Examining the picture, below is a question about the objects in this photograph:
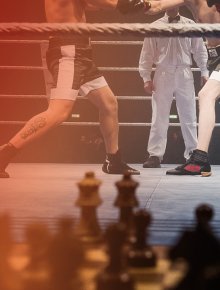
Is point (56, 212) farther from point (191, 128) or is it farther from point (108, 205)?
point (191, 128)

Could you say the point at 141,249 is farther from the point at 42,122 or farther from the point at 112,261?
the point at 42,122

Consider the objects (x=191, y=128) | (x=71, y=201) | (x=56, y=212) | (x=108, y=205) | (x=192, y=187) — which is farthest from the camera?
(x=191, y=128)

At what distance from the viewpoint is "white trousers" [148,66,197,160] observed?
500 centimetres

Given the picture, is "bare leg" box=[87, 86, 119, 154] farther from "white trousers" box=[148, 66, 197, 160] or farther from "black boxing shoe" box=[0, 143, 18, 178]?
"white trousers" box=[148, 66, 197, 160]

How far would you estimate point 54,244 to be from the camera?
0.84m

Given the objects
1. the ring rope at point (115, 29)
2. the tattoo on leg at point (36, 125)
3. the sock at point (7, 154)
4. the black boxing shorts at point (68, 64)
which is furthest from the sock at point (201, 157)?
the ring rope at point (115, 29)

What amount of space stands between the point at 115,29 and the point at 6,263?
951 millimetres

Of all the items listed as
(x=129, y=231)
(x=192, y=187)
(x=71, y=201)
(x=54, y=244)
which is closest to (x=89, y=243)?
(x=129, y=231)

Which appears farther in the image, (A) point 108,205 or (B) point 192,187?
(B) point 192,187

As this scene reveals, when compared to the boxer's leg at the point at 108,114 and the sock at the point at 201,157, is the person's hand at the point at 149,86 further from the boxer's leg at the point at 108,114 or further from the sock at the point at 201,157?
the sock at the point at 201,157

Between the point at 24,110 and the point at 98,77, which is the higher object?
the point at 98,77

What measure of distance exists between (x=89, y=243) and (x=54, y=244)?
29 centimetres

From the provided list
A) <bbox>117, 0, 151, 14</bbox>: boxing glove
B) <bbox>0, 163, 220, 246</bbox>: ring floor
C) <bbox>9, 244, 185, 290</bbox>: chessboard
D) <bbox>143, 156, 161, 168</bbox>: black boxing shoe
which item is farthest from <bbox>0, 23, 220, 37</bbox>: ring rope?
<bbox>143, 156, 161, 168</bbox>: black boxing shoe

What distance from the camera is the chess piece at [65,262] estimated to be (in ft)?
2.62
